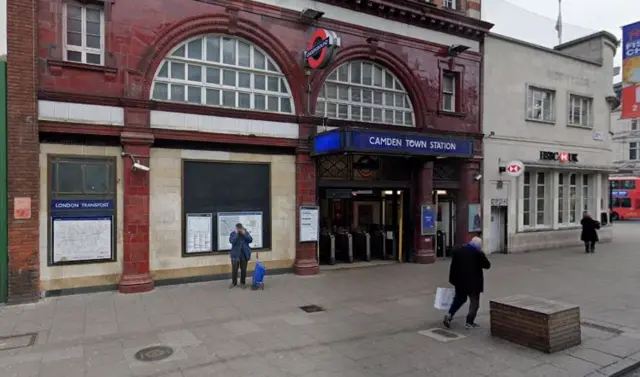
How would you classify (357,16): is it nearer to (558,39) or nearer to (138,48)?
(138,48)

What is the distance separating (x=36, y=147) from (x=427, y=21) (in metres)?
12.7

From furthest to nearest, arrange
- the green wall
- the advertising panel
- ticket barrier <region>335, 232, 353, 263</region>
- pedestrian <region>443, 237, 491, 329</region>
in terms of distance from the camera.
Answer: the advertising panel, ticket barrier <region>335, 232, 353, 263</region>, the green wall, pedestrian <region>443, 237, 491, 329</region>

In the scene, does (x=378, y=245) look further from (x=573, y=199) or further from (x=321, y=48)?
(x=573, y=199)

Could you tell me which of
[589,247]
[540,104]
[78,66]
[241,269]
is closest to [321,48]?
[78,66]

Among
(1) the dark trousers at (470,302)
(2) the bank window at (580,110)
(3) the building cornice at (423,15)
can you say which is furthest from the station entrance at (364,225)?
(2) the bank window at (580,110)

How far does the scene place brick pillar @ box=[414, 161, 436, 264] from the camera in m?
15.0

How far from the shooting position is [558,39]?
38.4 m

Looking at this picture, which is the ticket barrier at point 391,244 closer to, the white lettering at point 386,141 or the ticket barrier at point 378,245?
the ticket barrier at point 378,245

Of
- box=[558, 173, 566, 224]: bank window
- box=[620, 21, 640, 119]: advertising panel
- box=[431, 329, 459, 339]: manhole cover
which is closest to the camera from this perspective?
box=[431, 329, 459, 339]: manhole cover

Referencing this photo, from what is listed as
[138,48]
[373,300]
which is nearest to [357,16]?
[138,48]

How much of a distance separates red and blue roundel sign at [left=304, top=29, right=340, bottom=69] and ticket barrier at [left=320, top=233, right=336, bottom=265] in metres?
5.59

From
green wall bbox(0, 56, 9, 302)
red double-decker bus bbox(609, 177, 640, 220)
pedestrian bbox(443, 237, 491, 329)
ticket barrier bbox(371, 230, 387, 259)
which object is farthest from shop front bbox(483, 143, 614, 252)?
red double-decker bus bbox(609, 177, 640, 220)

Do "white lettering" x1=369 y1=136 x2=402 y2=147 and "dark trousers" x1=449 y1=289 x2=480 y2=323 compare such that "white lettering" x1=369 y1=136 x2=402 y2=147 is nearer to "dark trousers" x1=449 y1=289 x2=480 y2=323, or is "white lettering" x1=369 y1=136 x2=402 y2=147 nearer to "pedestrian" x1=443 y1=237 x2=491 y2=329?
"pedestrian" x1=443 y1=237 x2=491 y2=329

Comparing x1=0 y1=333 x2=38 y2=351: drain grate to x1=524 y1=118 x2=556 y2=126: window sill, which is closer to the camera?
x1=0 y1=333 x2=38 y2=351: drain grate
